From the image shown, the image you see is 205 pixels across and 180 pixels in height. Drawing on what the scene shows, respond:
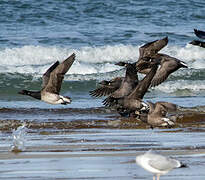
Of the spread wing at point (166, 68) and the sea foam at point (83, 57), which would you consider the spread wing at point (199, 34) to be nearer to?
the spread wing at point (166, 68)

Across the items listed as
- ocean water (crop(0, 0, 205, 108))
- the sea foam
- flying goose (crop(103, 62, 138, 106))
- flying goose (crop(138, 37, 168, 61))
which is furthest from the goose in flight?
the sea foam

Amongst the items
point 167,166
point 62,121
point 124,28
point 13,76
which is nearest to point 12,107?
point 62,121

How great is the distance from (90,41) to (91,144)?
13117 millimetres

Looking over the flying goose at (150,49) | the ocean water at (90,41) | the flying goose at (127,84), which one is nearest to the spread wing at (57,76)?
the flying goose at (127,84)

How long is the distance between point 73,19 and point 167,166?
1901 centimetres

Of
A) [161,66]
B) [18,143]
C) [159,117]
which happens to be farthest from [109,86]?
[18,143]

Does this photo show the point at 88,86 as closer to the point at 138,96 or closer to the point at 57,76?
the point at 57,76

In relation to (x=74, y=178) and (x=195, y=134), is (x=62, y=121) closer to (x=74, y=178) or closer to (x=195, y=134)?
(x=195, y=134)

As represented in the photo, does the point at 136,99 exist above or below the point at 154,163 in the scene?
below

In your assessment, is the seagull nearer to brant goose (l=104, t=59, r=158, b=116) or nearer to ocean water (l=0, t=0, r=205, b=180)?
ocean water (l=0, t=0, r=205, b=180)

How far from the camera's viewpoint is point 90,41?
22.8 metres

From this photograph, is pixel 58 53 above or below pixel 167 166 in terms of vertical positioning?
below

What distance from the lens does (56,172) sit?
26.0 ft

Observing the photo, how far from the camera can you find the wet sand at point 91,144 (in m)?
7.92
